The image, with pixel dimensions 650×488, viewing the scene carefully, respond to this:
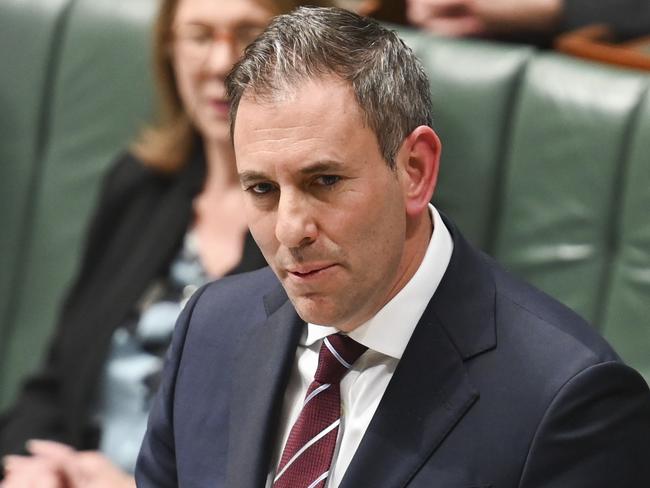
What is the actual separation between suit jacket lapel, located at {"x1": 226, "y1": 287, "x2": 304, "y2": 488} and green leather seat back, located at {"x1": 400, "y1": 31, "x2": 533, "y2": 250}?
2.23 feet

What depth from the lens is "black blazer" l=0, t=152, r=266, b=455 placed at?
1.93 meters

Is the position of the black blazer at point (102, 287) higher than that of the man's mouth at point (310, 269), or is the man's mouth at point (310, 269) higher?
the man's mouth at point (310, 269)

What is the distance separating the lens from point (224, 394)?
48.8 inches

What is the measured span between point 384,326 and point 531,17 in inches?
38.5

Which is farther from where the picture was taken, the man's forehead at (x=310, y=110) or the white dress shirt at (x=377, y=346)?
the white dress shirt at (x=377, y=346)

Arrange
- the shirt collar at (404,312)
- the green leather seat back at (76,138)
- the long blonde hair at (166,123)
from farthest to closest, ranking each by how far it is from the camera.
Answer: the green leather seat back at (76,138) < the long blonde hair at (166,123) < the shirt collar at (404,312)

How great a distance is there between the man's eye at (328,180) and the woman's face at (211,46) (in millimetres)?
839

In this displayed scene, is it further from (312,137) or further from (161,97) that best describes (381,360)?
(161,97)

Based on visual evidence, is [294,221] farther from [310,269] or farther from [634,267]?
[634,267]

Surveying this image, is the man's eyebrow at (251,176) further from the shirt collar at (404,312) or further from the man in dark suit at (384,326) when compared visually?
the shirt collar at (404,312)

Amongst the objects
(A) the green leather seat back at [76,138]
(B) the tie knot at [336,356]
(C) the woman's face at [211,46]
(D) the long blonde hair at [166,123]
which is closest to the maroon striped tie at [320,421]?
(B) the tie knot at [336,356]

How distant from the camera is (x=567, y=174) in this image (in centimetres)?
180

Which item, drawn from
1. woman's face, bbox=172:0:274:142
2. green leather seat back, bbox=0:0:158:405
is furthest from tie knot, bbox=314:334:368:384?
green leather seat back, bbox=0:0:158:405

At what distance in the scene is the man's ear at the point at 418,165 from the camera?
1090mm
